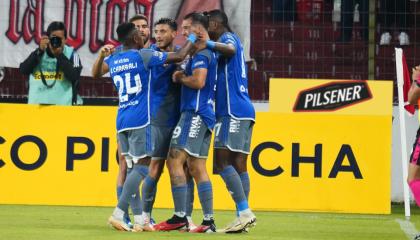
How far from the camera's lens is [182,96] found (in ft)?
34.7

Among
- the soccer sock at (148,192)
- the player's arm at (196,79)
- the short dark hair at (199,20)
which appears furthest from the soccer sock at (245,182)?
the short dark hair at (199,20)

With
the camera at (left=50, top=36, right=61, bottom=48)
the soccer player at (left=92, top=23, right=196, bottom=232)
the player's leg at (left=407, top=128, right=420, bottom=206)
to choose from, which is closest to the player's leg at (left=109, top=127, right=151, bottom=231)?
the soccer player at (left=92, top=23, right=196, bottom=232)

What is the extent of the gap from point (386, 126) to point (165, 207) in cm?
263

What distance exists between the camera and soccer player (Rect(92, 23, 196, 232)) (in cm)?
1031

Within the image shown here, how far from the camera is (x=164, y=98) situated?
10703mm

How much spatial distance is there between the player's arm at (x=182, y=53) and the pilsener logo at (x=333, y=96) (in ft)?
16.6

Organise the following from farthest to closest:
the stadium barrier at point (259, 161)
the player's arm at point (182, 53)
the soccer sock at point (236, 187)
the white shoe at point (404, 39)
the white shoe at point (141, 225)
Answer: the white shoe at point (404, 39) → the stadium barrier at point (259, 161) → the soccer sock at point (236, 187) → the white shoe at point (141, 225) → the player's arm at point (182, 53)

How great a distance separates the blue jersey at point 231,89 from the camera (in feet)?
35.6

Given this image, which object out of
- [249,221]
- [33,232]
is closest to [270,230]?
[249,221]

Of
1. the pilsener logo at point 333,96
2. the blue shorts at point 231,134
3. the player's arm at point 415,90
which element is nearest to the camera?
the player's arm at point 415,90

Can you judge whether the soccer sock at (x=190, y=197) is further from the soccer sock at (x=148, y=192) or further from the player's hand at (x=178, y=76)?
the player's hand at (x=178, y=76)

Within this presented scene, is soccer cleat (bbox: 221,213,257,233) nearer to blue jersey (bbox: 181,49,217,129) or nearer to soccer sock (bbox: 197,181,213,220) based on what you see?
soccer sock (bbox: 197,181,213,220)

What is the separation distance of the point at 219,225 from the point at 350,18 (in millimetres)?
5536

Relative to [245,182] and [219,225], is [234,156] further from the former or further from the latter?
[219,225]
